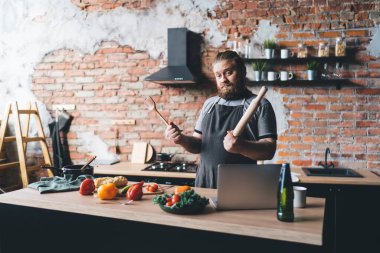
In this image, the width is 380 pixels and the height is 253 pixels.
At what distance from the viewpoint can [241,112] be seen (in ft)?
7.61

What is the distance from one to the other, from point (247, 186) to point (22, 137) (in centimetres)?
333

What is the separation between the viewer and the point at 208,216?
1473 millimetres

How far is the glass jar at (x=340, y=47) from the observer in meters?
3.40

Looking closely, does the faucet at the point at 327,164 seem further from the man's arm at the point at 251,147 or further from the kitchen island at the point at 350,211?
the man's arm at the point at 251,147

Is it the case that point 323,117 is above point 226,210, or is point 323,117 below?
above

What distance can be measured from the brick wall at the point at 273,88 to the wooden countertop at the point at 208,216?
6.43 ft

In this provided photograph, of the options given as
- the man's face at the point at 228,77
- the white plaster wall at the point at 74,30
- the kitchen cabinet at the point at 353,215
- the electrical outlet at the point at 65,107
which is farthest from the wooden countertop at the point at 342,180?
the electrical outlet at the point at 65,107

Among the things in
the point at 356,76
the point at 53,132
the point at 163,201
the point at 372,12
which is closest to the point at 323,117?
the point at 356,76

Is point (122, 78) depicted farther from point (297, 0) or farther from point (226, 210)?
point (226, 210)

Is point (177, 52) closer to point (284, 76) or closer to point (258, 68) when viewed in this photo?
point (258, 68)

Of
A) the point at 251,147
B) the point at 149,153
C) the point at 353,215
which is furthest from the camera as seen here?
the point at 149,153

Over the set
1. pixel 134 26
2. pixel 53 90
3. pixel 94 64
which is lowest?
pixel 53 90

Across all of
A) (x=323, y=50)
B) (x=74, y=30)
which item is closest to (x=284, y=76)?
(x=323, y=50)

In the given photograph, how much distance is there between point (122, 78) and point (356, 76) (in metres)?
2.54
